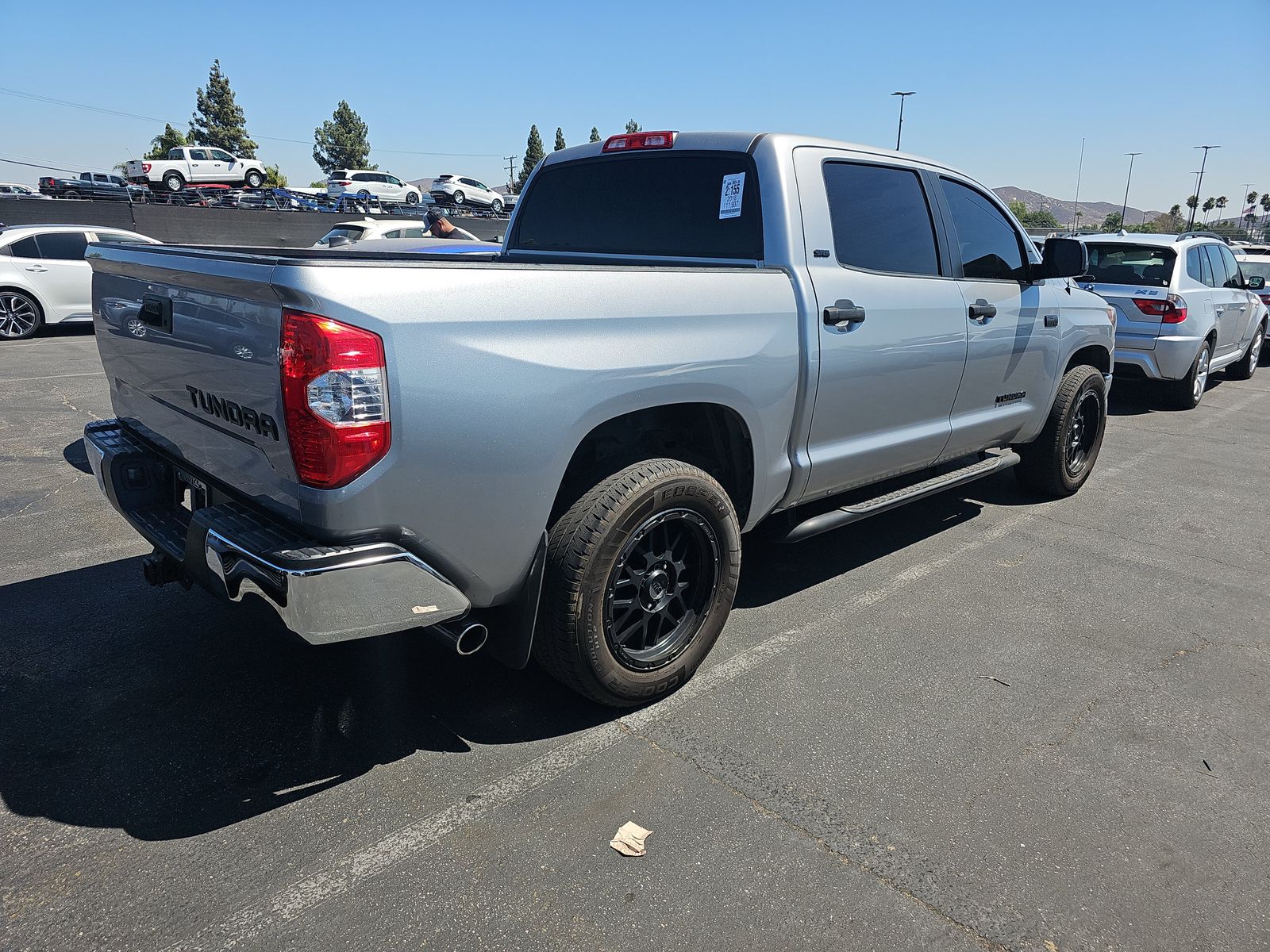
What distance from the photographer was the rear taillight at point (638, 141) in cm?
388

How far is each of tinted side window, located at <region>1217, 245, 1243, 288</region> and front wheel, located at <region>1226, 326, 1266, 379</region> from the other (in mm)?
1827

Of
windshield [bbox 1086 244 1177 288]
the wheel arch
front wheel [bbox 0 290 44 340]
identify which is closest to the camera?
the wheel arch

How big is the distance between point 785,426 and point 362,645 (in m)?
1.90

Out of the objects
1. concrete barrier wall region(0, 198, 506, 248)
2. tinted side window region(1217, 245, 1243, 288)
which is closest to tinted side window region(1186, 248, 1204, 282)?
tinted side window region(1217, 245, 1243, 288)

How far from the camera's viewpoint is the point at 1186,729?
3.10 meters

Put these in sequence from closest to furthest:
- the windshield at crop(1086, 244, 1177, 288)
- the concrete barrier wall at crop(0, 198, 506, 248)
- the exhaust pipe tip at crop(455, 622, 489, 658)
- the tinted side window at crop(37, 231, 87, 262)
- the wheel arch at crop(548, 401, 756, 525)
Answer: the exhaust pipe tip at crop(455, 622, 489, 658) → the wheel arch at crop(548, 401, 756, 525) → the windshield at crop(1086, 244, 1177, 288) → the tinted side window at crop(37, 231, 87, 262) → the concrete barrier wall at crop(0, 198, 506, 248)

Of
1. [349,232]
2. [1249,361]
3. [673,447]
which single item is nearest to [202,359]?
[673,447]

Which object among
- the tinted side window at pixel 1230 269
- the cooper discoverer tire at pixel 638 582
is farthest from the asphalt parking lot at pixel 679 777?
the tinted side window at pixel 1230 269

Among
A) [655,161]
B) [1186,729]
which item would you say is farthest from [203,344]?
[1186,729]

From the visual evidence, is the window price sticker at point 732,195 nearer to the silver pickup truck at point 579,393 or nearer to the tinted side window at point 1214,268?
the silver pickup truck at point 579,393

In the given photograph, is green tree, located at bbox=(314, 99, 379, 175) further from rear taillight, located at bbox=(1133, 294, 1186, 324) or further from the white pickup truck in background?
rear taillight, located at bbox=(1133, 294, 1186, 324)

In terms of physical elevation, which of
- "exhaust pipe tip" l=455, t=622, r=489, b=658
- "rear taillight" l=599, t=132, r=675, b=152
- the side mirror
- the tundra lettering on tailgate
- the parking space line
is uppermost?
"rear taillight" l=599, t=132, r=675, b=152

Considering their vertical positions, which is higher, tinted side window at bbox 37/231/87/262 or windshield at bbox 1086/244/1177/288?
windshield at bbox 1086/244/1177/288

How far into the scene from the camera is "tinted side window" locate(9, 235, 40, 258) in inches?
458
